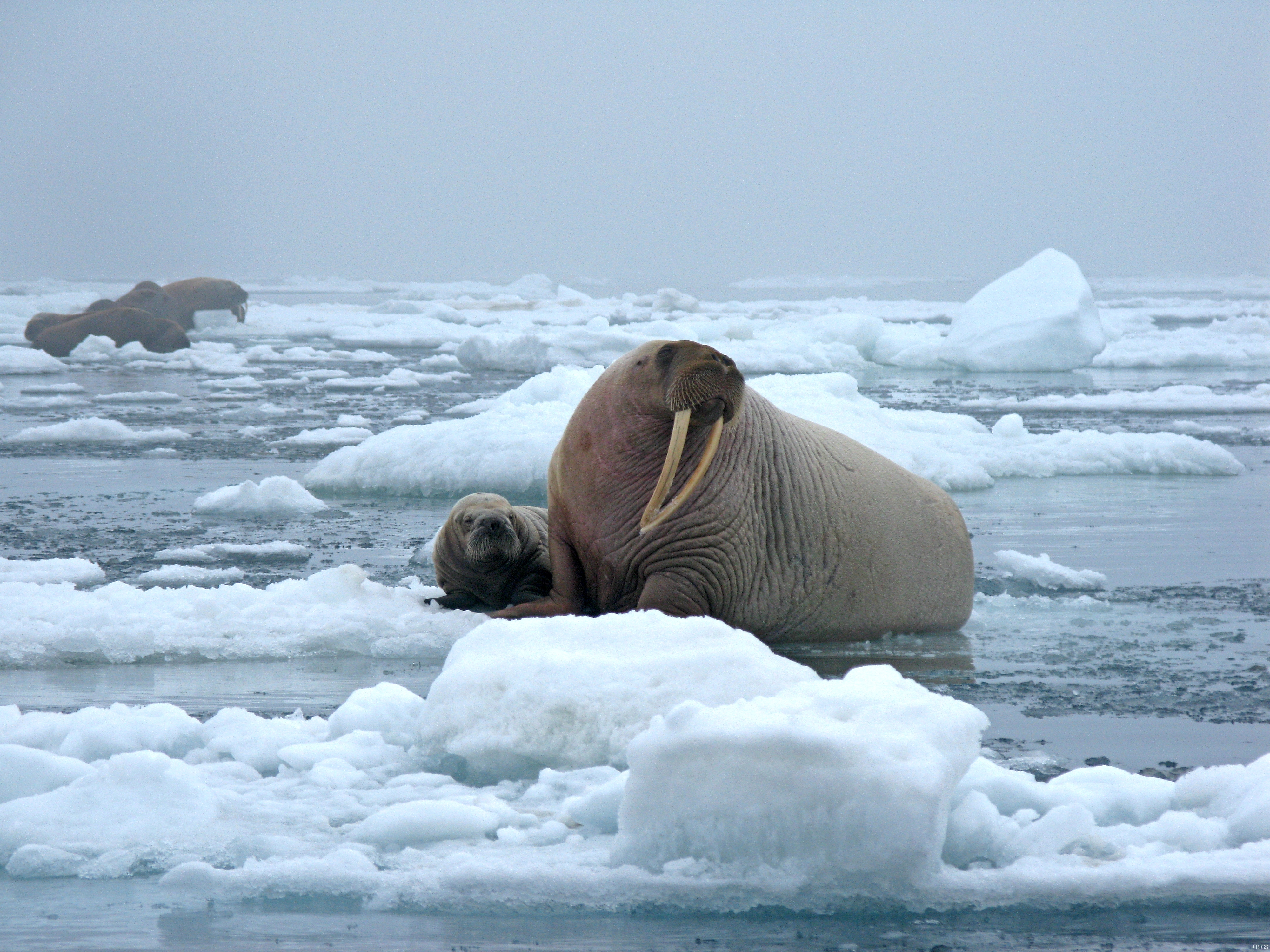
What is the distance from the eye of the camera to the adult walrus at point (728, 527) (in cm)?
468

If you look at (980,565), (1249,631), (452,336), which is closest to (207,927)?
(1249,631)

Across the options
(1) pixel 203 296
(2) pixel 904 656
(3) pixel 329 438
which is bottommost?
(2) pixel 904 656

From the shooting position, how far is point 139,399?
45.8 ft

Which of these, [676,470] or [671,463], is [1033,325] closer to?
[676,470]

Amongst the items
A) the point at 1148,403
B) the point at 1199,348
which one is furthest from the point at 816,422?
the point at 1199,348

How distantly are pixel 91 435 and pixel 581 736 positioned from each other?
8.40 metres

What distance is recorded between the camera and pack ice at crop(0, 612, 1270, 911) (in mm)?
2414

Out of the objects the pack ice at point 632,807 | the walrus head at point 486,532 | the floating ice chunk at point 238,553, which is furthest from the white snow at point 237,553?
the pack ice at point 632,807

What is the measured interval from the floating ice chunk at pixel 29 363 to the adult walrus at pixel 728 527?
14915 millimetres

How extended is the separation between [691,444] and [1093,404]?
928cm

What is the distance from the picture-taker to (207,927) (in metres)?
2.30

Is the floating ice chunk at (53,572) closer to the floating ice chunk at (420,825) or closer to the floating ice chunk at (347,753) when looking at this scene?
the floating ice chunk at (347,753)

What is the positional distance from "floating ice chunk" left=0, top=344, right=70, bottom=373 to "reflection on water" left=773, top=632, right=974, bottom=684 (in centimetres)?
1555

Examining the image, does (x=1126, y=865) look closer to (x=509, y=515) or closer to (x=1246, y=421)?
(x=509, y=515)
